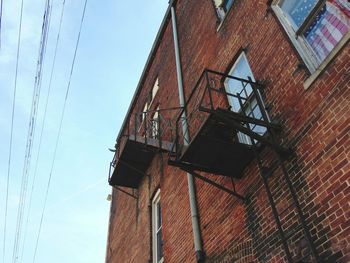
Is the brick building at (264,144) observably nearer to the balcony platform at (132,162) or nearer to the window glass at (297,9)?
the window glass at (297,9)

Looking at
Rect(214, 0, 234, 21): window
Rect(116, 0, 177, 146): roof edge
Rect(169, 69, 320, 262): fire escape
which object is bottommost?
Rect(169, 69, 320, 262): fire escape

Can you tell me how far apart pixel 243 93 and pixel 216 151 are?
170 cm

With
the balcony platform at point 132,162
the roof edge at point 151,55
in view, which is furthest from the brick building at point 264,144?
the roof edge at point 151,55

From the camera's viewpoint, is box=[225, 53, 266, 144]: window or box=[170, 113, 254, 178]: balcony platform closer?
box=[170, 113, 254, 178]: balcony platform

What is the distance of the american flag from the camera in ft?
16.9

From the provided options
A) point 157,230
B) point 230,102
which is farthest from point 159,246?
point 230,102

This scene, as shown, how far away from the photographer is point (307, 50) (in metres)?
5.71

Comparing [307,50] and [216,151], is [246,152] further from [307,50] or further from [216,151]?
[307,50]

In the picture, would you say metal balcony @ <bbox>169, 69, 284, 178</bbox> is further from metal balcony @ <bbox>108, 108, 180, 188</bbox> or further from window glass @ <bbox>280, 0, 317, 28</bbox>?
metal balcony @ <bbox>108, 108, 180, 188</bbox>

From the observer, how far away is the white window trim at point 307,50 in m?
4.87

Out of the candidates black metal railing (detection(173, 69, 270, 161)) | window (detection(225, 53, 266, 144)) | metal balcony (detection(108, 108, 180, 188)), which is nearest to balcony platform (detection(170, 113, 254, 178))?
black metal railing (detection(173, 69, 270, 161))

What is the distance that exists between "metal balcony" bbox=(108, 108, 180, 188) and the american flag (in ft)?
15.0

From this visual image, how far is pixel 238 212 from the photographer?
6.02 meters

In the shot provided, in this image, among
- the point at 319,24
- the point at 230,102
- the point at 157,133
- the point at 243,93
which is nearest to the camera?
the point at 319,24
